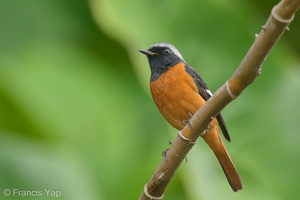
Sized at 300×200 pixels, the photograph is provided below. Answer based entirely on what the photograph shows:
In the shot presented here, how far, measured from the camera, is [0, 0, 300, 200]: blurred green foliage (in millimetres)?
3943

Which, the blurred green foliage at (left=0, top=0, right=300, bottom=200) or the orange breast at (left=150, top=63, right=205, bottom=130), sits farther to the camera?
the blurred green foliage at (left=0, top=0, right=300, bottom=200)

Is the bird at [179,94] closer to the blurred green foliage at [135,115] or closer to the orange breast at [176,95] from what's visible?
the orange breast at [176,95]

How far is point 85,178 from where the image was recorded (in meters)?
4.06

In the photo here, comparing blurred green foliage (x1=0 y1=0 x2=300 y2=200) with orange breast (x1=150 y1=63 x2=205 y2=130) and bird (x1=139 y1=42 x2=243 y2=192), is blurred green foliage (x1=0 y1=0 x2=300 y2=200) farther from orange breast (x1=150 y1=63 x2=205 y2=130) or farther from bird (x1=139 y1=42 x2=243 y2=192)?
orange breast (x1=150 y1=63 x2=205 y2=130)

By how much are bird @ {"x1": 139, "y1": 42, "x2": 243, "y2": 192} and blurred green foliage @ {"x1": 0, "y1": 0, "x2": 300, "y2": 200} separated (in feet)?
2.13

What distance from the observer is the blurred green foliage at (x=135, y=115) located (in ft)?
12.9

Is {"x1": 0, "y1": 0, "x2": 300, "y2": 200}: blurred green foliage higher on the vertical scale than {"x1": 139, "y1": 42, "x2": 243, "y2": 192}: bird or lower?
lower

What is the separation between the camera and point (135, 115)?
14.7ft

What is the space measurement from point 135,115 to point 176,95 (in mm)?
1508

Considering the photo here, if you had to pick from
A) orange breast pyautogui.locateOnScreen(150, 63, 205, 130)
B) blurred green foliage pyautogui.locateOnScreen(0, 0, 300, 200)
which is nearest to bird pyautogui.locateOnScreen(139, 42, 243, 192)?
orange breast pyautogui.locateOnScreen(150, 63, 205, 130)

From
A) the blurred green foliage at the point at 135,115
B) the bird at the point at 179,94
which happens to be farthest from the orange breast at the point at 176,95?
the blurred green foliage at the point at 135,115

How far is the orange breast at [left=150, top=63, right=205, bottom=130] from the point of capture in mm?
2980

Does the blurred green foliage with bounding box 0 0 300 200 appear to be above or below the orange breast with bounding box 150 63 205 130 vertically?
below

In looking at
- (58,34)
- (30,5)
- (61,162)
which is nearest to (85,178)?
(61,162)
